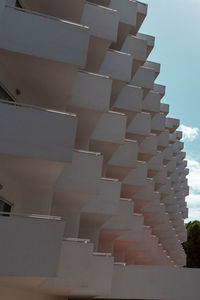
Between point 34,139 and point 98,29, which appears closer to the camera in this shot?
point 34,139

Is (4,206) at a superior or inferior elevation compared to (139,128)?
inferior

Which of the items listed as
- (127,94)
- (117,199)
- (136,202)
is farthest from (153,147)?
(117,199)

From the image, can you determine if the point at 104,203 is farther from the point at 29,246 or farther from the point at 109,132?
the point at 29,246

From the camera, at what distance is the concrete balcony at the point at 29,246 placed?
7.38m

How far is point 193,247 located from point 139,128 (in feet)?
116

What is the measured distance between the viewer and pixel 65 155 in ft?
27.3

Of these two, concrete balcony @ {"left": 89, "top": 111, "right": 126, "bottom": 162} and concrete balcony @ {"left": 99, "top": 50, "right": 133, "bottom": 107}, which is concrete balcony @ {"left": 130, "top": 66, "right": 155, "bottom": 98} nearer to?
concrete balcony @ {"left": 99, "top": 50, "right": 133, "bottom": 107}

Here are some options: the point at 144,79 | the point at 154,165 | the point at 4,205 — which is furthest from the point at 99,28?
the point at 154,165

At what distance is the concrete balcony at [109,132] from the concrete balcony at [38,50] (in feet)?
17.7

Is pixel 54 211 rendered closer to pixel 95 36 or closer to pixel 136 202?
pixel 95 36

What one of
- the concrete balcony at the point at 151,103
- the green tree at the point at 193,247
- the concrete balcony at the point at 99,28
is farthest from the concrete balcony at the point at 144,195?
the green tree at the point at 193,247

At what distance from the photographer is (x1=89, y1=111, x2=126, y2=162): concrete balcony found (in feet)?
51.6

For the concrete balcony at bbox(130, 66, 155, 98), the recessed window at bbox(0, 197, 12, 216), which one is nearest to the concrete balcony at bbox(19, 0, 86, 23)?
the recessed window at bbox(0, 197, 12, 216)

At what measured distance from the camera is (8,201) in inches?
407
